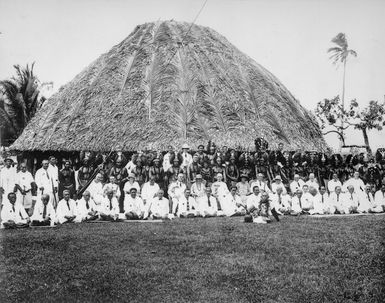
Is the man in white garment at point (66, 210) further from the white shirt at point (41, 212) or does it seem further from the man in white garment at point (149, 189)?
the man in white garment at point (149, 189)

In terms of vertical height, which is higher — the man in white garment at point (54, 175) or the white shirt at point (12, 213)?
the man in white garment at point (54, 175)

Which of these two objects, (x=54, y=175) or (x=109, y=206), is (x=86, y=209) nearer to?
(x=109, y=206)

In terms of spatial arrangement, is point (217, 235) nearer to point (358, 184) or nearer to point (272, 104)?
point (358, 184)

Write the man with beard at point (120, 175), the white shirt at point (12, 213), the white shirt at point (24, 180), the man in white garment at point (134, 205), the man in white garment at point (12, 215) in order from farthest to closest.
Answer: the man with beard at point (120, 175) < the white shirt at point (24, 180) < the man in white garment at point (134, 205) < the white shirt at point (12, 213) < the man in white garment at point (12, 215)

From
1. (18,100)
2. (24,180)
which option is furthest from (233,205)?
(18,100)

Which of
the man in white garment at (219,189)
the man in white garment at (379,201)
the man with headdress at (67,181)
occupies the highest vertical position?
the man with headdress at (67,181)

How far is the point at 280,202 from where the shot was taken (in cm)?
1113

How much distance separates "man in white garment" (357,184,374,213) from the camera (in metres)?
11.3

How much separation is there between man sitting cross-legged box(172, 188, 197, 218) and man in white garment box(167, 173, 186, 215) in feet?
0.31

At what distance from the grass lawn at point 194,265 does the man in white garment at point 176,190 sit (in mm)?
2784

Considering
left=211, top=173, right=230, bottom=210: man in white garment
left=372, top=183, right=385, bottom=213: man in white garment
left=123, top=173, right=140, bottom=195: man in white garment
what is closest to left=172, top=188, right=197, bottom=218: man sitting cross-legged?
left=211, top=173, right=230, bottom=210: man in white garment

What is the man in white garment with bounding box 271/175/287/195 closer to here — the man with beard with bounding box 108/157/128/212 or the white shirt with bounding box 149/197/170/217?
the white shirt with bounding box 149/197/170/217

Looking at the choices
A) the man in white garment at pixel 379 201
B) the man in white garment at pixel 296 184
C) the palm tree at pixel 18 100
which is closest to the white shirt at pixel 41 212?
the man in white garment at pixel 296 184

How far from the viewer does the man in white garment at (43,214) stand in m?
8.87
